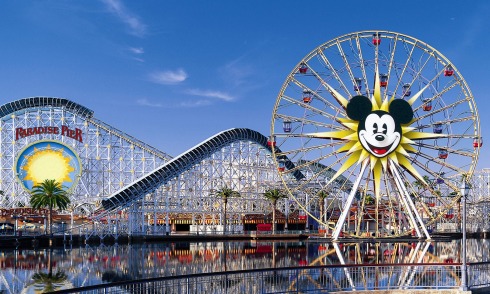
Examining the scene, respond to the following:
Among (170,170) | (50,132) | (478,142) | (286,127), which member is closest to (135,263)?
(286,127)

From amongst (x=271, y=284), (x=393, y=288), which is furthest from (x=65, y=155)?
(x=393, y=288)

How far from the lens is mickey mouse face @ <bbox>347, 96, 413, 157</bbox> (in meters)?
56.3

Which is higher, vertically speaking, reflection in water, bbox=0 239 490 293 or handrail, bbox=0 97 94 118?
handrail, bbox=0 97 94 118

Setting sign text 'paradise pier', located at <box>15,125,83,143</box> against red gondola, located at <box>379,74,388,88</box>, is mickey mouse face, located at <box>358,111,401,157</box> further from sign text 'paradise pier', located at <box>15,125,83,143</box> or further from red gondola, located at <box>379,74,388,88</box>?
sign text 'paradise pier', located at <box>15,125,83,143</box>

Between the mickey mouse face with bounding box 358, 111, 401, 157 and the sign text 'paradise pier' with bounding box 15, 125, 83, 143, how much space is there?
46.5 meters

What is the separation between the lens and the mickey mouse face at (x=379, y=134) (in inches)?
2215

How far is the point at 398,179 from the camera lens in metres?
57.9

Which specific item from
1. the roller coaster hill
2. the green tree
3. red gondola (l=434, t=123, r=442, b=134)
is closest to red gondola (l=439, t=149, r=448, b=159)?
red gondola (l=434, t=123, r=442, b=134)

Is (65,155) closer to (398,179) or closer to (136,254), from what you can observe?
(136,254)

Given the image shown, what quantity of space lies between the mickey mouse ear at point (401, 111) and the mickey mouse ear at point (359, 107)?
2.20m

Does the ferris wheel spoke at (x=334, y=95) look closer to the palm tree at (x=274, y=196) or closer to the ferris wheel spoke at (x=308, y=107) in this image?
the ferris wheel spoke at (x=308, y=107)

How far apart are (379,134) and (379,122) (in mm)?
1201

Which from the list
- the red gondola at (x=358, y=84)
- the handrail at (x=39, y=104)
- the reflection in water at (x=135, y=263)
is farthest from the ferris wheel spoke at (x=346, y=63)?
the handrail at (x=39, y=104)

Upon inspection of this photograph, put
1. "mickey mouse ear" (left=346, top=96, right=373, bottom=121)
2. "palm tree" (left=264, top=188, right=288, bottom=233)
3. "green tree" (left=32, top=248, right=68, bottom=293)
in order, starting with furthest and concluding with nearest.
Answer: "palm tree" (left=264, top=188, right=288, bottom=233) → "mickey mouse ear" (left=346, top=96, right=373, bottom=121) → "green tree" (left=32, top=248, right=68, bottom=293)
